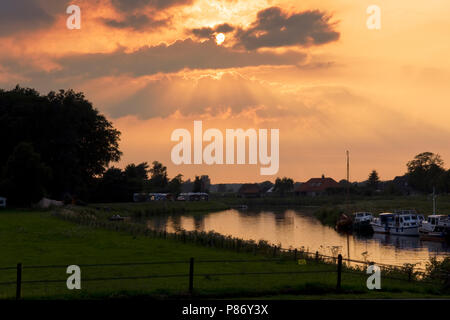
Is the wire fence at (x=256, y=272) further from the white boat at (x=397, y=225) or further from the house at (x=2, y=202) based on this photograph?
the house at (x=2, y=202)

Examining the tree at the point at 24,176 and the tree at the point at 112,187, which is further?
the tree at the point at 112,187

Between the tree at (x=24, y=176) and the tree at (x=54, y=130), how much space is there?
12.6 metres

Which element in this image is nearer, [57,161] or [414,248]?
[414,248]

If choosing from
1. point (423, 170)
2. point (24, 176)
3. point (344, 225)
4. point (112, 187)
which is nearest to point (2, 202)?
point (24, 176)

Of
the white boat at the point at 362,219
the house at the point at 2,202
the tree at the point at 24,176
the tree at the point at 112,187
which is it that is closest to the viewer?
the white boat at the point at 362,219

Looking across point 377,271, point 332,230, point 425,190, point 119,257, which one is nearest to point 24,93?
point 332,230

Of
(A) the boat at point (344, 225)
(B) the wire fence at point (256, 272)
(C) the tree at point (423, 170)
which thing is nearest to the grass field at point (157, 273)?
(B) the wire fence at point (256, 272)

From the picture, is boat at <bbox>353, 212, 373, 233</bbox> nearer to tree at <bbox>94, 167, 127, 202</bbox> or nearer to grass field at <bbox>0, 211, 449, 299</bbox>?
grass field at <bbox>0, 211, 449, 299</bbox>

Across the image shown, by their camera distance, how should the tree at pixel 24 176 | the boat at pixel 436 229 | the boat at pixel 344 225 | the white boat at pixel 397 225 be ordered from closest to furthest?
the boat at pixel 436 229 < the white boat at pixel 397 225 < the boat at pixel 344 225 < the tree at pixel 24 176

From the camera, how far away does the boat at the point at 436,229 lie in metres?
66.2

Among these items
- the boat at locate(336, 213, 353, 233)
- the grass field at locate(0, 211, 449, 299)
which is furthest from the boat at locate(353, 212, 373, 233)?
the grass field at locate(0, 211, 449, 299)
